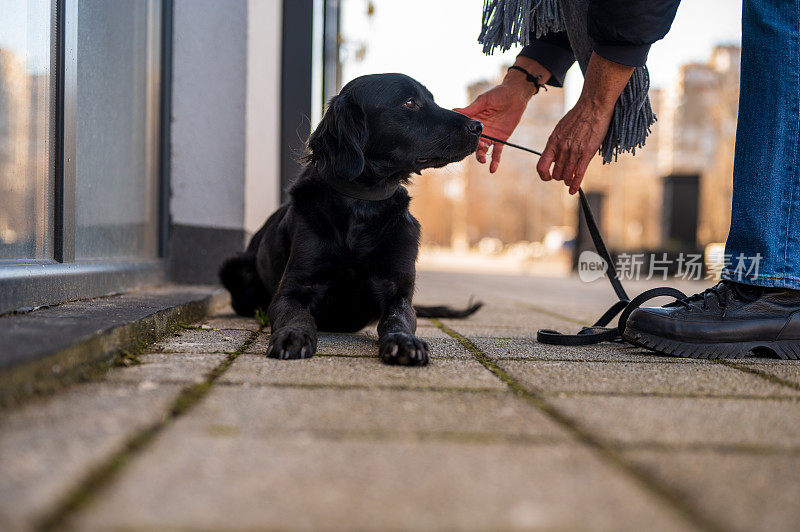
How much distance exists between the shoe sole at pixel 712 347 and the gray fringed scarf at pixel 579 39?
79 cm

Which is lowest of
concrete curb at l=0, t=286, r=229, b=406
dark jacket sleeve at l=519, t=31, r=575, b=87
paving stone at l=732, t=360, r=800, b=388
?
paving stone at l=732, t=360, r=800, b=388

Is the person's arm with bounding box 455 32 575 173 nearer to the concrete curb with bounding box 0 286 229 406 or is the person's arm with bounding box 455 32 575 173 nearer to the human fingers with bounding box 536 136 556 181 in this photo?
the human fingers with bounding box 536 136 556 181

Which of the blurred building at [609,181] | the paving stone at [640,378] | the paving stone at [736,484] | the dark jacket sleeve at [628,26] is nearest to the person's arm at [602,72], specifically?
the dark jacket sleeve at [628,26]

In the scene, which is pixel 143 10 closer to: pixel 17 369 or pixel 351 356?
pixel 351 356

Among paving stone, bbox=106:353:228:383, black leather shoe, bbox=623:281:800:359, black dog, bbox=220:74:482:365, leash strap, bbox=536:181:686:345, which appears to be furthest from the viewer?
black dog, bbox=220:74:482:365

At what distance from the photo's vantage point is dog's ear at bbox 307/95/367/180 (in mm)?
2604

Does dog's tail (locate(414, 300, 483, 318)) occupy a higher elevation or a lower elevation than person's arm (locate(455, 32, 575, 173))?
lower

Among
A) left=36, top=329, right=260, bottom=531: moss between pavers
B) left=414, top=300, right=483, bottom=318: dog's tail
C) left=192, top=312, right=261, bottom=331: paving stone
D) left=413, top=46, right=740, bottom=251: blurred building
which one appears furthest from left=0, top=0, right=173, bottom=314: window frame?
left=413, top=46, right=740, bottom=251: blurred building

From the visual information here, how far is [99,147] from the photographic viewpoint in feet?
9.72

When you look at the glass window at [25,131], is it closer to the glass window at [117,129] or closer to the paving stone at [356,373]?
the glass window at [117,129]

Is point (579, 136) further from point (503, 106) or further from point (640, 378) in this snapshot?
point (640, 378)

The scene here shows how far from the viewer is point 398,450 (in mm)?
1118

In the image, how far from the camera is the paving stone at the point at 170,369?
1.60 metres

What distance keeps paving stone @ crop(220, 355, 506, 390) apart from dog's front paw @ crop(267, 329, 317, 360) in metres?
0.03
